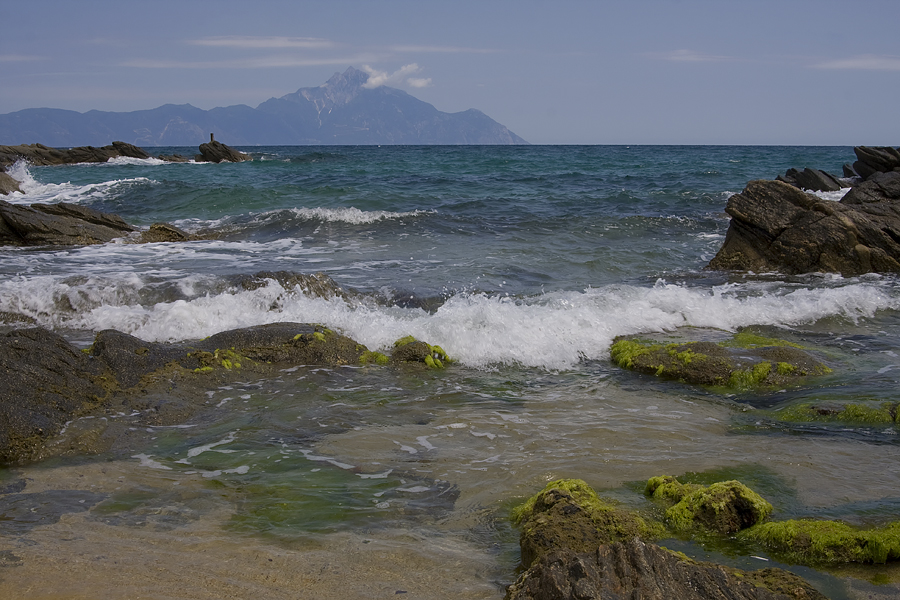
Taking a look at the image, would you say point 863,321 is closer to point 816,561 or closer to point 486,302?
point 486,302

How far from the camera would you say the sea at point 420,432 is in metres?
3.19

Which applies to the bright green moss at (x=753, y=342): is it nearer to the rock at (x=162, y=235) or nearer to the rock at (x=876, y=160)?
the rock at (x=162, y=235)

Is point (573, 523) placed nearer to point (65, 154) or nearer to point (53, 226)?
point (53, 226)

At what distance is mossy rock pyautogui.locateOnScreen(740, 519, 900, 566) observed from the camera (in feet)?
10.1

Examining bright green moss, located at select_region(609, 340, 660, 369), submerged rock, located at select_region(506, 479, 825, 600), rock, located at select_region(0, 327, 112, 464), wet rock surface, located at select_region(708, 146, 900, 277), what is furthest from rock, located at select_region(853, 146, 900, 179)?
rock, located at select_region(0, 327, 112, 464)

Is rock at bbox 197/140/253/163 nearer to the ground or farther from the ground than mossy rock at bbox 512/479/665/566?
farther from the ground

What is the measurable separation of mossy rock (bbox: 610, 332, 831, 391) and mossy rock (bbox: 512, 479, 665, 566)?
3049 mm

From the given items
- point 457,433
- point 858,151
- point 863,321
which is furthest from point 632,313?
point 858,151

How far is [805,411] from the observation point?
5301mm

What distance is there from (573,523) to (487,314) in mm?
4709

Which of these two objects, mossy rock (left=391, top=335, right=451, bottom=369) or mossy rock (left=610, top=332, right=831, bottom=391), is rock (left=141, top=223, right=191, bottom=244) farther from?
mossy rock (left=610, top=332, right=831, bottom=391)

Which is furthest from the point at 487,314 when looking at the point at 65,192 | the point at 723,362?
the point at 65,192

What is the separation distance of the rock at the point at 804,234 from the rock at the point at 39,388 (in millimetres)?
10167

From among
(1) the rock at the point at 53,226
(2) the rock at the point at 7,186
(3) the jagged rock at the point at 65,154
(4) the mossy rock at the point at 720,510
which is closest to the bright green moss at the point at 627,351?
(4) the mossy rock at the point at 720,510
